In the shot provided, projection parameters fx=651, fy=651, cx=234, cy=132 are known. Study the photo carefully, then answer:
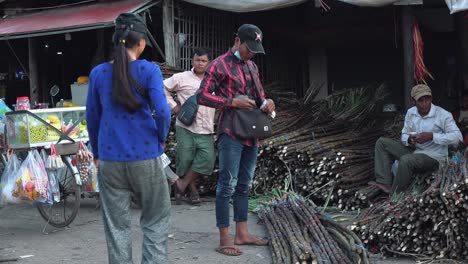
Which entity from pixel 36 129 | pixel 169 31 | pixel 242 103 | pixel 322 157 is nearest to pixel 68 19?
pixel 169 31

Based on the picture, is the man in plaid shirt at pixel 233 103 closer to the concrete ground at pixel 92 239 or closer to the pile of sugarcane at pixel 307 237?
the concrete ground at pixel 92 239

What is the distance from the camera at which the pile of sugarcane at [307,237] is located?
5215 millimetres

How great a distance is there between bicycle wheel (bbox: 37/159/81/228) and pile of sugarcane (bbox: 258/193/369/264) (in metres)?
1.98

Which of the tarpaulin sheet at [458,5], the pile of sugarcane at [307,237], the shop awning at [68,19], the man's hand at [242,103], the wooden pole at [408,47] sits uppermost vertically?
the shop awning at [68,19]

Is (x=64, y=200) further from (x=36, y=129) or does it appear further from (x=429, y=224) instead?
(x=429, y=224)

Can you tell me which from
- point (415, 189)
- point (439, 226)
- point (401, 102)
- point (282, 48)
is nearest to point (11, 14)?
point (282, 48)

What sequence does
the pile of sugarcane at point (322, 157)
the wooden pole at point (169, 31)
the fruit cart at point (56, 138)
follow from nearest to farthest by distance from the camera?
the fruit cart at point (56, 138)
the pile of sugarcane at point (322, 157)
the wooden pole at point (169, 31)

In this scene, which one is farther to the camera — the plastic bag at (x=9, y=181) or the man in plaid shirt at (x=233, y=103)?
the plastic bag at (x=9, y=181)

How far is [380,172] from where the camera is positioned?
7.17 m

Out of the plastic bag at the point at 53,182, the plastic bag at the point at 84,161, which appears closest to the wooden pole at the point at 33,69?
the plastic bag at the point at 84,161

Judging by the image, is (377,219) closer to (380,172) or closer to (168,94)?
(380,172)

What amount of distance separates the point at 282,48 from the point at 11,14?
197 inches

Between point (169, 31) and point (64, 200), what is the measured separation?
362 centimetres

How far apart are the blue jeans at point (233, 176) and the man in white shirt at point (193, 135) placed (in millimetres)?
2056
